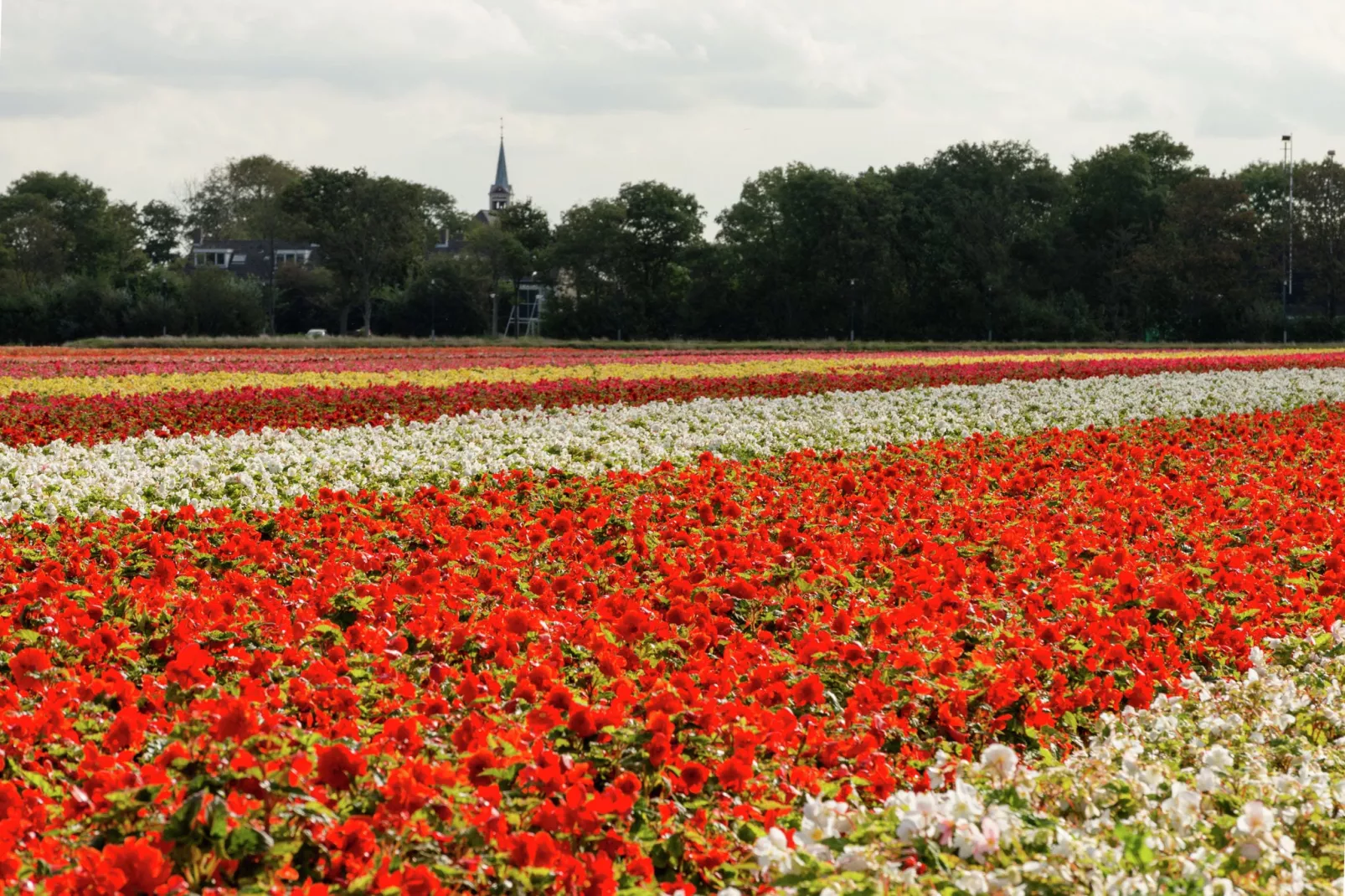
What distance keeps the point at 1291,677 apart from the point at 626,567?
9.90 ft

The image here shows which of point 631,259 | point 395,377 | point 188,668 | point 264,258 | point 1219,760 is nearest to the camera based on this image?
point 1219,760

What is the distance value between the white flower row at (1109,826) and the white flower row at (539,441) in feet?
20.7

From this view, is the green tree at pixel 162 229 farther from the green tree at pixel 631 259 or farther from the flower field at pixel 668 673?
the flower field at pixel 668 673

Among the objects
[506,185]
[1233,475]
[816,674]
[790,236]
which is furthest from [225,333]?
[506,185]

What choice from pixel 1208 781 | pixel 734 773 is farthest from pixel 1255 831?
pixel 734 773

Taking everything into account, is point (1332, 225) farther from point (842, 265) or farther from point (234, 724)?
point (234, 724)

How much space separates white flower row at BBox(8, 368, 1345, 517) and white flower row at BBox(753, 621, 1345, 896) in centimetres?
631

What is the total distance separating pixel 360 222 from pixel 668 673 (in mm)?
67399

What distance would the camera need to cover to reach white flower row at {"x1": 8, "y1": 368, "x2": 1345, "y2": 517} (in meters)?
9.95

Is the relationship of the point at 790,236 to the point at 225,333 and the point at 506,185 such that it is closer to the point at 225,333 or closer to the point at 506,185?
the point at 225,333

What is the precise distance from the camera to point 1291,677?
575 cm

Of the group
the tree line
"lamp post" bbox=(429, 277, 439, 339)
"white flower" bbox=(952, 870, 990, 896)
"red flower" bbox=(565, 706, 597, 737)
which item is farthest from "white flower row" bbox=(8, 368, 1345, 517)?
"lamp post" bbox=(429, 277, 439, 339)

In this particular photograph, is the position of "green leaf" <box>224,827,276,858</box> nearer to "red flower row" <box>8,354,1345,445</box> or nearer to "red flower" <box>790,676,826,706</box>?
"red flower" <box>790,676,826,706</box>

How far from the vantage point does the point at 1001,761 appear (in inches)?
158
